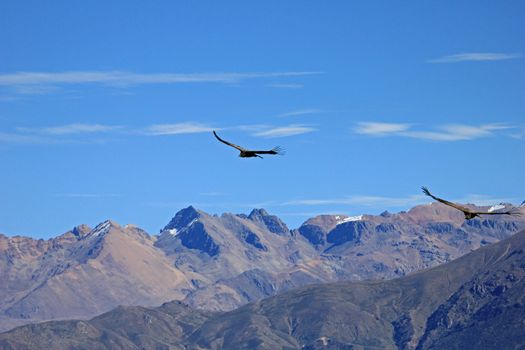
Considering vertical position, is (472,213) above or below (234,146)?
below

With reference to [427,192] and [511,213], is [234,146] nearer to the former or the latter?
[427,192]

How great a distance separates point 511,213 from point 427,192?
16.8 ft

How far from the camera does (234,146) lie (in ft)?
196

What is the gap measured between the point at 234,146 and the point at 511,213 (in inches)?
585

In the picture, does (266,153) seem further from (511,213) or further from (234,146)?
(511,213)

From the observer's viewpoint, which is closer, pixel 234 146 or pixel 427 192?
pixel 427 192

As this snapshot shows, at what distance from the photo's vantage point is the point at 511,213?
58.0m

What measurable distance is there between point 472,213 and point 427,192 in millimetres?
2822

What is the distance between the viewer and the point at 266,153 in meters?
58.3

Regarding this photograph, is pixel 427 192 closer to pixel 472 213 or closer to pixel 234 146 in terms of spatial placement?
pixel 472 213

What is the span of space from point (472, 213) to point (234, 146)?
42.4ft

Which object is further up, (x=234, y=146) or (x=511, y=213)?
(x=234, y=146)

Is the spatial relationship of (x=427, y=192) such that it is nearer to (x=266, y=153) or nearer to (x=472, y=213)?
(x=472, y=213)

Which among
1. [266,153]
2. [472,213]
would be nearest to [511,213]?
[472,213]
